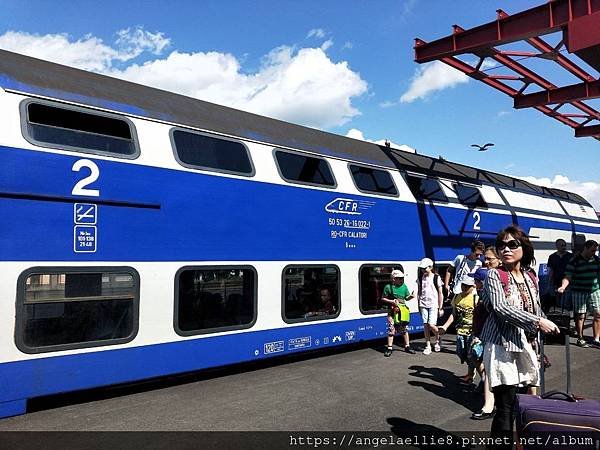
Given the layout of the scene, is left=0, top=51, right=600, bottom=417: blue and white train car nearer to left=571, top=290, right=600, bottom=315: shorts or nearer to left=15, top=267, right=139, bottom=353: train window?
left=15, top=267, right=139, bottom=353: train window

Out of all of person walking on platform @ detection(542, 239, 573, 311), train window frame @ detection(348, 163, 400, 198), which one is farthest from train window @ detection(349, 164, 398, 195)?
person walking on platform @ detection(542, 239, 573, 311)

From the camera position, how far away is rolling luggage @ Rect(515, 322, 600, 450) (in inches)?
110

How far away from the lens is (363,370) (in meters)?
6.96

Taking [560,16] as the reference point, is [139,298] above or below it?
below

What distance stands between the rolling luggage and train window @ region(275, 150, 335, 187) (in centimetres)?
485

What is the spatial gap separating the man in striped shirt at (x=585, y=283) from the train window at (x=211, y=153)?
20.6 feet

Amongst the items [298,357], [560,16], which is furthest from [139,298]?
[560,16]

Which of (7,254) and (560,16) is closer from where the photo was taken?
(7,254)

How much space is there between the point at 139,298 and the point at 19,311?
3.95 ft

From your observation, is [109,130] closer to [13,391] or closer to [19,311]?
[19,311]

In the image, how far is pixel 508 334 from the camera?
3.57 metres

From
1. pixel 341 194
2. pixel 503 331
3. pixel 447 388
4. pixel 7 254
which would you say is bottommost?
pixel 447 388

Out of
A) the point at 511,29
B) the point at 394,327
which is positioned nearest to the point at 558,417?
the point at 394,327

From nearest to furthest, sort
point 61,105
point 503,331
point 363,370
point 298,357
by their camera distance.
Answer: point 503,331, point 61,105, point 363,370, point 298,357
